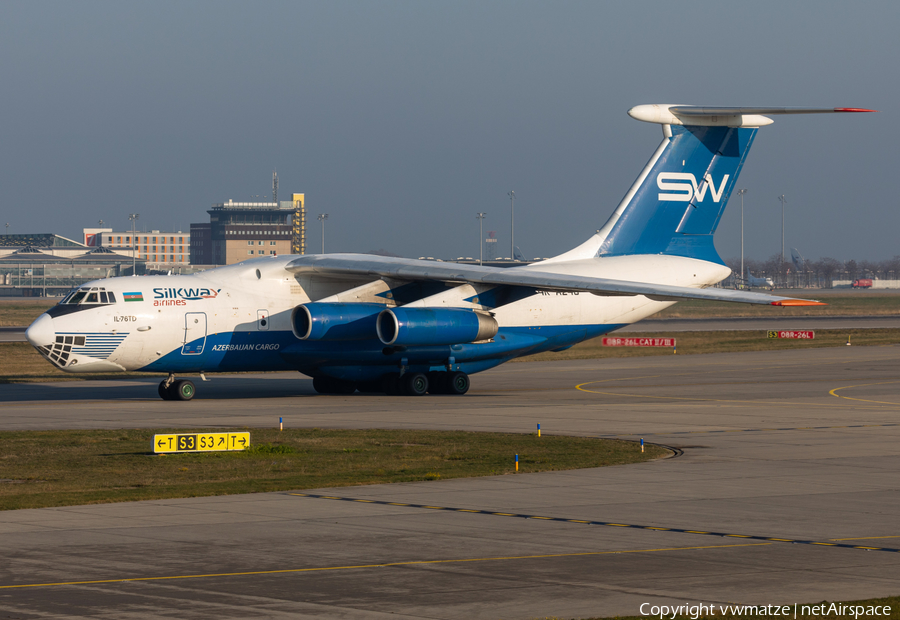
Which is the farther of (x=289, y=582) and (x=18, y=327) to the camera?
(x=18, y=327)

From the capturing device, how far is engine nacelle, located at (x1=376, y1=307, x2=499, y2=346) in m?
30.4

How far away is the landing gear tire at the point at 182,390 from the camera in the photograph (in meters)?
30.8

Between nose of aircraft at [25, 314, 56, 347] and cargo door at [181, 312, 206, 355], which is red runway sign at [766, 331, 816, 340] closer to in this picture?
cargo door at [181, 312, 206, 355]

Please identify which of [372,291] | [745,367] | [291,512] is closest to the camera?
Result: [291,512]

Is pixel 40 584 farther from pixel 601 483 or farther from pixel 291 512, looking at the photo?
pixel 601 483

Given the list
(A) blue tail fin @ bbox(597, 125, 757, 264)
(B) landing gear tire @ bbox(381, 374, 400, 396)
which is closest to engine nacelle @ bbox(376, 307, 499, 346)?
(B) landing gear tire @ bbox(381, 374, 400, 396)

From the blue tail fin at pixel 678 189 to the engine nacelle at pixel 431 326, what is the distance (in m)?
6.29

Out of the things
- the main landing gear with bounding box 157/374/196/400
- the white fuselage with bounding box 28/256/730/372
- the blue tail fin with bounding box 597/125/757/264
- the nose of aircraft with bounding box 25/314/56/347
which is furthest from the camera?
the blue tail fin with bounding box 597/125/757/264

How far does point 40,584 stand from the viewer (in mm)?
10266

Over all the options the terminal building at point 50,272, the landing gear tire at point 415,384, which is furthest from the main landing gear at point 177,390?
the terminal building at point 50,272

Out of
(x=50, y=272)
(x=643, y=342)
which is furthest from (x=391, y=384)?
(x=50, y=272)

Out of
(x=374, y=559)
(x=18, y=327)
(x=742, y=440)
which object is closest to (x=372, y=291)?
(x=742, y=440)

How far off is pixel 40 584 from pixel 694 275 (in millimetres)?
28323

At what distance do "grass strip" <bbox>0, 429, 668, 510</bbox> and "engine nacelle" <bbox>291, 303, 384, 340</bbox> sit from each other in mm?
7271
